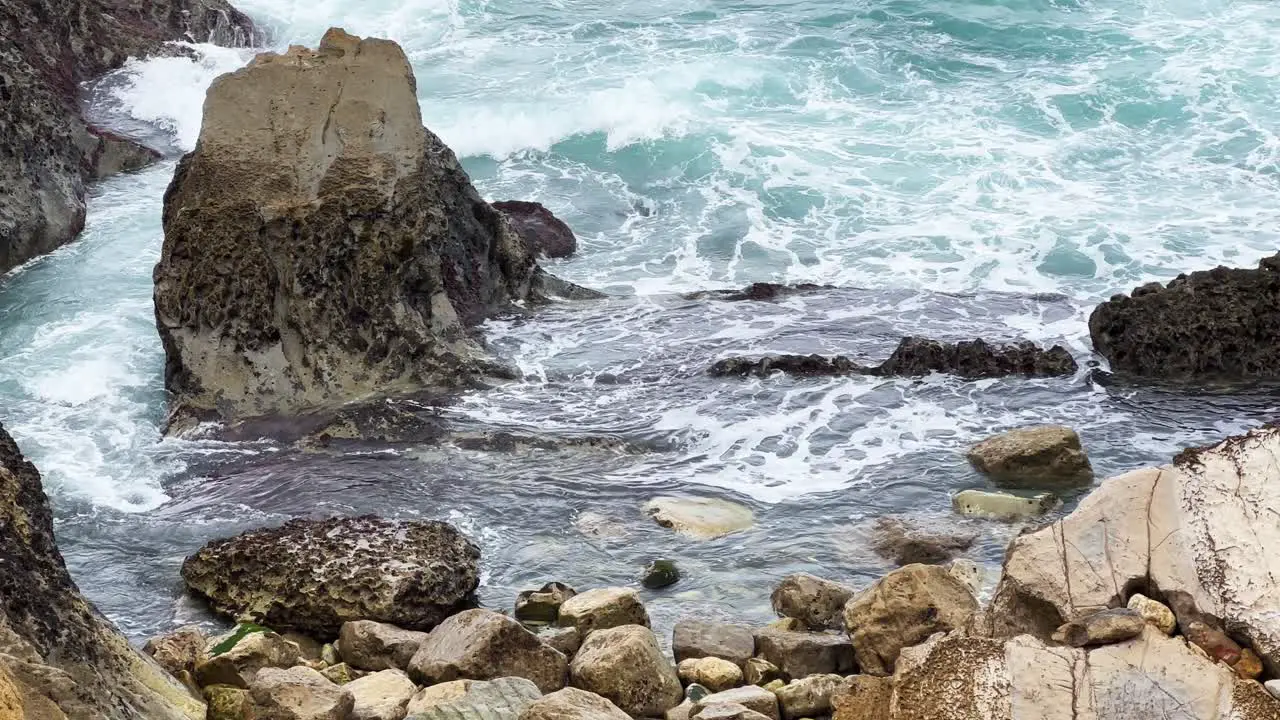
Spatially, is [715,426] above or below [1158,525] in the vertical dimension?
below

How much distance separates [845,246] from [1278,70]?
8.70m

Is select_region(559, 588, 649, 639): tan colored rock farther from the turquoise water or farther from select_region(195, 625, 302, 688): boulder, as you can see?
select_region(195, 625, 302, 688): boulder

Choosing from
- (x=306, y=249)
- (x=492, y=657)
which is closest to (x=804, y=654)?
(x=492, y=657)

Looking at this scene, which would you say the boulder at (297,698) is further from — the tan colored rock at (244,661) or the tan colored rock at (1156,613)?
the tan colored rock at (1156,613)

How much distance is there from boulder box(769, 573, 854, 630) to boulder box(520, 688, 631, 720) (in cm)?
199

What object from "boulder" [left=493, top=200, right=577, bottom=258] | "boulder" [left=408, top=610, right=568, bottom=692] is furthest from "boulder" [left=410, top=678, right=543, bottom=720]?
"boulder" [left=493, top=200, right=577, bottom=258]

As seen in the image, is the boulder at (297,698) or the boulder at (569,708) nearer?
the boulder at (569,708)

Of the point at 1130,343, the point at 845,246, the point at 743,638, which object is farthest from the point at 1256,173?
the point at 743,638

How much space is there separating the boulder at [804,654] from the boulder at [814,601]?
1.71 ft

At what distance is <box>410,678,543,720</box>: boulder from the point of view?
585 centimetres

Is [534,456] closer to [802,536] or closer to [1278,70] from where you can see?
[802,536]

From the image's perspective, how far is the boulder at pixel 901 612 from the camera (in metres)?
6.96

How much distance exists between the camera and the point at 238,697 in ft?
20.3

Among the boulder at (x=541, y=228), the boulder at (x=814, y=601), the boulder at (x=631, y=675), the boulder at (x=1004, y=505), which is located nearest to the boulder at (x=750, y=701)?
the boulder at (x=631, y=675)
